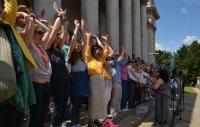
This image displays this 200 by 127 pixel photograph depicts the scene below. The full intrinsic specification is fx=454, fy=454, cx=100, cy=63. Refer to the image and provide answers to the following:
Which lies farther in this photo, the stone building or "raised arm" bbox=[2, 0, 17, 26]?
the stone building

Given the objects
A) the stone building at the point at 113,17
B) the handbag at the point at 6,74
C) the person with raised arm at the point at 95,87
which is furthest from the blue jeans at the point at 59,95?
the stone building at the point at 113,17

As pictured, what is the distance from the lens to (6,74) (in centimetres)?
435

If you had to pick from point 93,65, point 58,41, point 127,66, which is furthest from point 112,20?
point 58,41

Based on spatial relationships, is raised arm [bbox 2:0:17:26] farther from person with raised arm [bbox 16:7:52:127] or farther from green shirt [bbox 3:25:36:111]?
person with raised arm [bbox 16:7:52:127]

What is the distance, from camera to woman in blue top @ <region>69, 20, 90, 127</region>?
855cm

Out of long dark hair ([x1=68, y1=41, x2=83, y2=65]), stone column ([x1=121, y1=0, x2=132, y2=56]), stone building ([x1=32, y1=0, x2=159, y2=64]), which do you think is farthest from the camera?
stone column ([x1=121, y1=0, x2=132, y2=56])

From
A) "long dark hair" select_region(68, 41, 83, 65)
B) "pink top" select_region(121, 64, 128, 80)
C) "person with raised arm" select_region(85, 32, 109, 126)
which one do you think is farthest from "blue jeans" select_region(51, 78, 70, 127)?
"pink top" select_region(121, 64, 128, 80)

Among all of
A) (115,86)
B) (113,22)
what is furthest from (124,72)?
(113,22)

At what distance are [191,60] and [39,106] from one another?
107455 millimetres

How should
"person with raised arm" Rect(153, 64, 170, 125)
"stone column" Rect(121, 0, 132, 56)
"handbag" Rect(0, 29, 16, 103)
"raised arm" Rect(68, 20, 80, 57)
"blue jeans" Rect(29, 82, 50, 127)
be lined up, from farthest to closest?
"stone column" Rect(121, 0, 132, 56) < "person with raised arm" Rect(153, 64, 170, 125) < "raised arm" Rect(68, 20, 80, 57) < "blue jeans" Rect(29, 82, 50, 127) < "handbag" Rect(0, 29, 16, 103)

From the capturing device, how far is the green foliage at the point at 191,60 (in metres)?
109

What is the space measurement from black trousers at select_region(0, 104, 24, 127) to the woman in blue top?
366 centimetres

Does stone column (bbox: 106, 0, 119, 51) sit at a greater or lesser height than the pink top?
greater

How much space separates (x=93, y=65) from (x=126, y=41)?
22337 millimetres
